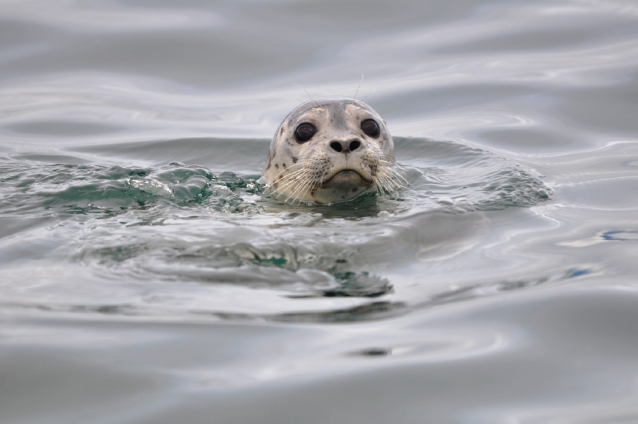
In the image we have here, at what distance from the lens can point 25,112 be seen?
8570mm

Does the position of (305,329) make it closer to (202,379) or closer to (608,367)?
(202,379)

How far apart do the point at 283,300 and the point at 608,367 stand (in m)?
1.26

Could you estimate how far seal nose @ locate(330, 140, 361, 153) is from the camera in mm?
4945

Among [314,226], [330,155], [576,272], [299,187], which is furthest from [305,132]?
[576,272]

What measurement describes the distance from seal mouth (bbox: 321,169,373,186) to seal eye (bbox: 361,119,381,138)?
516mm

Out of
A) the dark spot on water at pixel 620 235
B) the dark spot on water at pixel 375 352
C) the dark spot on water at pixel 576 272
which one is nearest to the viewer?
the dark spot on water at pixel 375 352

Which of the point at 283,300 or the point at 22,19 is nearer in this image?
the point at 283,300

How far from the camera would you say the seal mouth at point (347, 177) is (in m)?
4.98

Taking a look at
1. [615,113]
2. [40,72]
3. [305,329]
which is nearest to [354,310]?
[305,329]

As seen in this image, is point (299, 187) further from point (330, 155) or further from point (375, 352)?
point (375, 352)

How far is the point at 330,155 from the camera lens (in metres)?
4.99

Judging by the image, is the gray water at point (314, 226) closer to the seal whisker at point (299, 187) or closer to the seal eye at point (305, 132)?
the seal whisker at point (299, 187)

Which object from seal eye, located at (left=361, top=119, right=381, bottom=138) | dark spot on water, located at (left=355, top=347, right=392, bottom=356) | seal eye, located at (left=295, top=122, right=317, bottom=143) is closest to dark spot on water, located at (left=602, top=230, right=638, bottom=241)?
seal eye, located at (left=361, top=119, right=381, bottom=138)

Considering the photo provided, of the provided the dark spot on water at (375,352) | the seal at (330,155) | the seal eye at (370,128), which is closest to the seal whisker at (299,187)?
the seal at (330,155)
